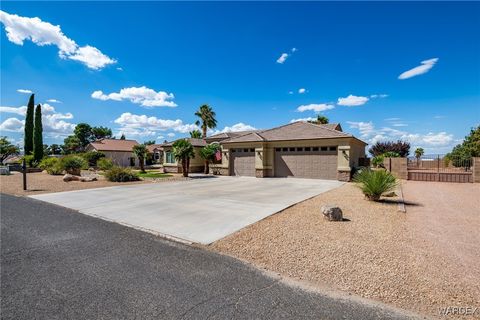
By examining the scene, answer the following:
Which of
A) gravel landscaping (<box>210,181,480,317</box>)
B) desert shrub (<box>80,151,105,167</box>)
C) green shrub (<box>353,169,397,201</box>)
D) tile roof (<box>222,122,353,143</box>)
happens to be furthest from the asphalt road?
desert shrub (<box>80,151,105,167</box>)

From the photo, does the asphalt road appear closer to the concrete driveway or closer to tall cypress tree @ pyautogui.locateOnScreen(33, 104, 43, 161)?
the concrete driveway

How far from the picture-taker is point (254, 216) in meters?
8.04

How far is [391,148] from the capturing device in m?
38.3

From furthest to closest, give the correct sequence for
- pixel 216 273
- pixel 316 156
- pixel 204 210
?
pixel 316 156, pixel 204 210, pixel 216 273

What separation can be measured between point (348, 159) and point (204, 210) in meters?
13.8

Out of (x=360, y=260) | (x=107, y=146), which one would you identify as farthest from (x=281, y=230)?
(x=107, y=146)

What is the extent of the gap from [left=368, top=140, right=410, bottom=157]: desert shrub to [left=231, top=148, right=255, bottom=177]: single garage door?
81.2ft

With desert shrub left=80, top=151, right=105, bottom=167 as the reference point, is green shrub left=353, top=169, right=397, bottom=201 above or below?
below

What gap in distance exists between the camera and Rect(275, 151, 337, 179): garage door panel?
1983cm

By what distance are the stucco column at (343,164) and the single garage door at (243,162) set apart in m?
7.85

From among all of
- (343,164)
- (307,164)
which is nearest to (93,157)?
(307,164)

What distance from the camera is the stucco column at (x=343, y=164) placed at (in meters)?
18.8

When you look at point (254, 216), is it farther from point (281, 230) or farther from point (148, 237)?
point (148, 237)

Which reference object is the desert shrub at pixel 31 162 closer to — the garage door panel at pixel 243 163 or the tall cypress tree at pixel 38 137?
the tall cypress tree at pixel 38 137
